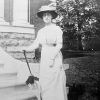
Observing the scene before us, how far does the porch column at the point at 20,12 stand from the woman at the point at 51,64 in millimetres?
3432

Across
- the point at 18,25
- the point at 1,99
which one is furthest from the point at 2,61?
the point at 18,25

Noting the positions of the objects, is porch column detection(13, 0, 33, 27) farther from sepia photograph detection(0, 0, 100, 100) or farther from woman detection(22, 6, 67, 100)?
woman detection(22, 6, 67, 100)

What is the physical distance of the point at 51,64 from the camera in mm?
3725

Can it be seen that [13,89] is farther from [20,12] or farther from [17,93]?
[20,12]

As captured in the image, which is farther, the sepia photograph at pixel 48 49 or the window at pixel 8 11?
the window at pixel 8 11

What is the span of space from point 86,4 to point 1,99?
640 cm

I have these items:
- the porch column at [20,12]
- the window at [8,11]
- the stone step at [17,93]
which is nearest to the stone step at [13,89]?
the stone step at [17,93]

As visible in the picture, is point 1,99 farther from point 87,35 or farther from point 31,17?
point 87,35

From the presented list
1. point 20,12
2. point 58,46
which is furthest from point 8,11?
point 58,46

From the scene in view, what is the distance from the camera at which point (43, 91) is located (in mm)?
3779

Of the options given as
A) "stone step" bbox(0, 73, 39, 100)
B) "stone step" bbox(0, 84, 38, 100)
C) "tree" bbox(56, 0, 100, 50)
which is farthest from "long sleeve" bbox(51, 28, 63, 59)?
"tree" bbox(56, 0, 100, 50)

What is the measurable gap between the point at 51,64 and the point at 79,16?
6296 millimetres

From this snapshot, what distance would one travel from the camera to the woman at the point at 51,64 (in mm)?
3754

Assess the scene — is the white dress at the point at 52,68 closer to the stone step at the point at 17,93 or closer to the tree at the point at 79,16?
the stone step at the point at 17,93
